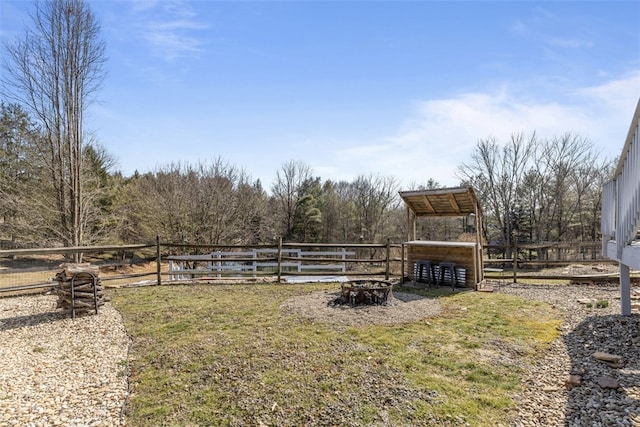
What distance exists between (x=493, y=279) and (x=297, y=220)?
1711 centimetres

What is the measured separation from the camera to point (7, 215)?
9.59m

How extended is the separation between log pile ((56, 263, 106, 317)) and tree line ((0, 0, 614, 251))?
11.3ft

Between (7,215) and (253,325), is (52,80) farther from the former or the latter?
(253,325)

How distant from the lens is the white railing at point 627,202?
3389mm

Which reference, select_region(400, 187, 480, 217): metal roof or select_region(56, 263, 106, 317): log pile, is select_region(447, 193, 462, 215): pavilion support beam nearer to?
select_region(400, 187, 480, 217): metal roof

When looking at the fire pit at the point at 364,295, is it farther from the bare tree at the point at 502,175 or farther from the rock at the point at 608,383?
the bare tree at the point at 502,175

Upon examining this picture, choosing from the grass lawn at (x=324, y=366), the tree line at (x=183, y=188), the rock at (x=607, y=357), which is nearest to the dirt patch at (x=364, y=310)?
the grass lawn at (x=324, y=366)

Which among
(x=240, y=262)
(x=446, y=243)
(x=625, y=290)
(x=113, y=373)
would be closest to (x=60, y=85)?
(x=240, y=262)

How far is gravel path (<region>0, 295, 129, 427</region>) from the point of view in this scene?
10.1 feet

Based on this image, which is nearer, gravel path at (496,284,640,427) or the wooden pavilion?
gravel path at (496,284,640,427)

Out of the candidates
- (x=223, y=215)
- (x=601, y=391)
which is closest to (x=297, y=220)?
(x=223, y=215)

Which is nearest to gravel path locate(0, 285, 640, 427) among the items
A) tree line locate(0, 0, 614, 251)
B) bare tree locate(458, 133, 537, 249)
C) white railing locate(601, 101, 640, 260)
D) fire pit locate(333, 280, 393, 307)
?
white railing locate(601, 101, 640, 260)

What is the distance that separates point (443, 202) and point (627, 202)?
17.9ft

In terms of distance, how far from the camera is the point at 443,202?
30.5ft
